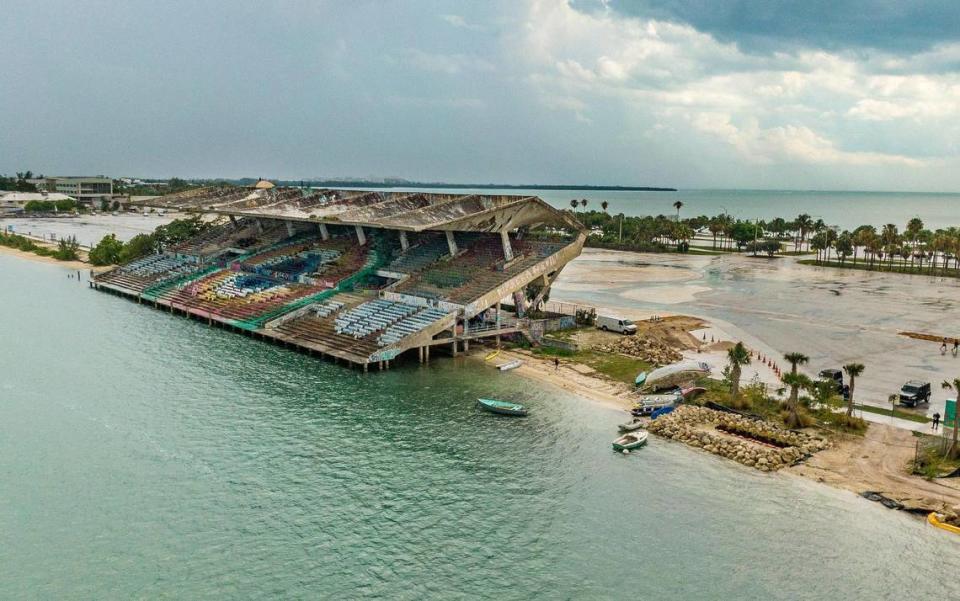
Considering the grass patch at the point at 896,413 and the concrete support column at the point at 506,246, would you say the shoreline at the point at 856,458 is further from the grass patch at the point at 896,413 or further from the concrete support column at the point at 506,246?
the concrete support column at the point at 506,246

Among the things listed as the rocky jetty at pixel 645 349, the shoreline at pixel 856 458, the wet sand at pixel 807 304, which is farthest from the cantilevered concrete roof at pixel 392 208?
the shoreline at pixel 856 458

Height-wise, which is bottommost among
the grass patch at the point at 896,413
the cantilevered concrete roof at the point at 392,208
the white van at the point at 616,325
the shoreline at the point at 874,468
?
the shoreline at the point at 874,468

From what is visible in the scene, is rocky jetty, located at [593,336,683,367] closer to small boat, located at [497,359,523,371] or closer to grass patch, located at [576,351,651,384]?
grass patch, located at [576,351,651,384]

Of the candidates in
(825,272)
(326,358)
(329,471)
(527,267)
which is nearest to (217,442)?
(329,471)

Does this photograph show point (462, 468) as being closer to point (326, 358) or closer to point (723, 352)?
point (326, 358)

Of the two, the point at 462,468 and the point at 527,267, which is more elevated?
the point at 527,267
